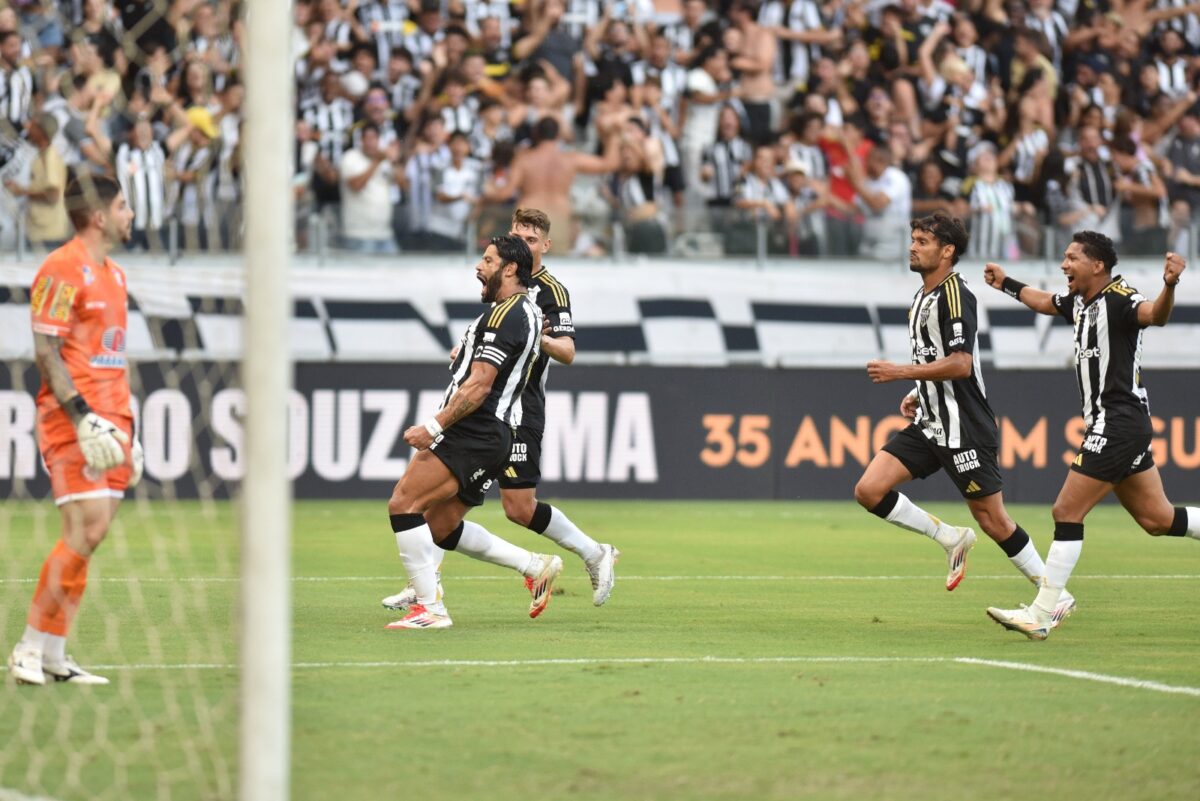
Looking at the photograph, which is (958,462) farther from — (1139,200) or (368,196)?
(1139,200)

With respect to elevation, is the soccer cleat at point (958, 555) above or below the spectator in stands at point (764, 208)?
below

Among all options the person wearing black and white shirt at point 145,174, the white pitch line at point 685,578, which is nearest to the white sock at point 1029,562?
the white pitch line at point 685,578

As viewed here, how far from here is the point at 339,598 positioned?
36.5ft

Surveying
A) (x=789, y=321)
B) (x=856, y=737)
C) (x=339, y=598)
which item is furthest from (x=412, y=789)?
(x=789, y=321)

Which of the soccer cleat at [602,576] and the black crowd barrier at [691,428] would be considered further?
the black crowd barrier at [691,428]

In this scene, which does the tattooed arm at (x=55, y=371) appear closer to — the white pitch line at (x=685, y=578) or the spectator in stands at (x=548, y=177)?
the white pitch line at (x=685, y=578)

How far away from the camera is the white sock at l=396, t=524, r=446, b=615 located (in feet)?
31.7

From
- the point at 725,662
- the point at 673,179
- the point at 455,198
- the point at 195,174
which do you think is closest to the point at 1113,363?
the point at 725,662

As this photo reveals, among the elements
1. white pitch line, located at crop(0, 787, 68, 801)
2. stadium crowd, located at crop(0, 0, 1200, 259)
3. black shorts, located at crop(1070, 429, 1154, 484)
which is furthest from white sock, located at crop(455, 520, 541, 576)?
stadium crowd, located at crop(0, 0, 1200, 259)

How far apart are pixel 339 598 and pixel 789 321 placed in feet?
32.4

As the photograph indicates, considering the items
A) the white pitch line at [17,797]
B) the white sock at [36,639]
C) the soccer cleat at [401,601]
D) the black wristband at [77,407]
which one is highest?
the black wristband at [77,407]

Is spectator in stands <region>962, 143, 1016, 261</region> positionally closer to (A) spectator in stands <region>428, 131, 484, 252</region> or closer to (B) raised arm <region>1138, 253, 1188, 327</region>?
(A) spectator in stands <region>428, 131, 484, 252</region>

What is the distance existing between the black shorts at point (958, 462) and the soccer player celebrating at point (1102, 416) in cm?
69

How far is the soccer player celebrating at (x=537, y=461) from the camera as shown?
424 inches
